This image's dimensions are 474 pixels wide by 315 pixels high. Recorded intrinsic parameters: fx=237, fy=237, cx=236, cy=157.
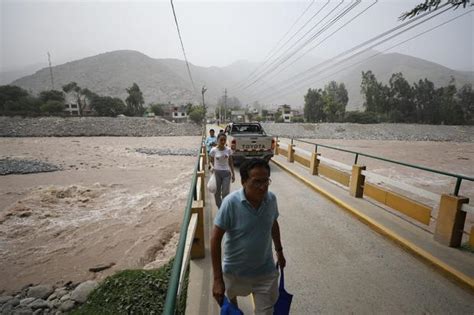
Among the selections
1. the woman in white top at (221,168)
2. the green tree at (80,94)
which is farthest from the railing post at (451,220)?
the green tree at (80,94)

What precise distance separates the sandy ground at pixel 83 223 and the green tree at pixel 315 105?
66291 millimetres

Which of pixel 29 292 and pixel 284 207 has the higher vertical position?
pixel 284 207

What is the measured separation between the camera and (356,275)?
11.2 ft

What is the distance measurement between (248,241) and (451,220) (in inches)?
151

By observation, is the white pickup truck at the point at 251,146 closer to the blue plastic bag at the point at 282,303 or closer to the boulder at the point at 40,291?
the boulder at the point at 40,291

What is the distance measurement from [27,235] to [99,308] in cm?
597

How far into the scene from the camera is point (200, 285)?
3207 mm

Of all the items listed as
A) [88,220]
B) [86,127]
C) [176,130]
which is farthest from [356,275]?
[86,127]

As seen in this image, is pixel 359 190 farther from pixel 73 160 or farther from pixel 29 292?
pixel 73 160

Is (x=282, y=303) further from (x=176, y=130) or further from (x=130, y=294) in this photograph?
(x=176, y=130)

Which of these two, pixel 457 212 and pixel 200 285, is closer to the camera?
pixel 200 285

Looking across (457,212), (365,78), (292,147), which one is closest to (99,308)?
(457,212)

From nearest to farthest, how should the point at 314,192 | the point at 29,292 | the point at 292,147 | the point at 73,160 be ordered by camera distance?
the point at 29,292 < the point at 314,192 < the point at 292,147 < the point at 73,160

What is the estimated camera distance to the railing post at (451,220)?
377cm
